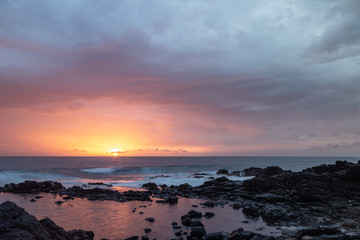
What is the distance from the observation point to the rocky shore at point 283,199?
44.3ft

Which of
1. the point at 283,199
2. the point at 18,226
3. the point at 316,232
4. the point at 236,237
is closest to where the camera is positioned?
the point at 18,226

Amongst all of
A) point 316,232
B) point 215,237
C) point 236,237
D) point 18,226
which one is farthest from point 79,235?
point 316,232

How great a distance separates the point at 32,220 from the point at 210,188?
2709 centimetres

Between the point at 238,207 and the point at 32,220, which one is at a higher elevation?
the point at 32,220

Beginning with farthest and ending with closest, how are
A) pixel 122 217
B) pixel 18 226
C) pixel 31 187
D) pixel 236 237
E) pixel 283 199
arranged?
pixel 31 187 < pixel 283 199 < pixel 122 217 < pixel 236 237 < pixel 18 226

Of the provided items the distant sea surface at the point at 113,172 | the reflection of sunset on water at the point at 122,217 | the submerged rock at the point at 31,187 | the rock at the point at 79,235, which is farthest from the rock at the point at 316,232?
the submerged rock at the point at 31,187

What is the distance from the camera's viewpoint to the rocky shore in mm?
13500

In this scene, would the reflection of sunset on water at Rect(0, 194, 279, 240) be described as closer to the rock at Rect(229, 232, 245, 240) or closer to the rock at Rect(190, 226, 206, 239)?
the rock at Rect(190, 226, 206, 239)

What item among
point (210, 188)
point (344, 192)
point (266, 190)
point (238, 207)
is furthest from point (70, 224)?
point (344, 192)

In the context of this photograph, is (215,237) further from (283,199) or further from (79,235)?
(283,199)

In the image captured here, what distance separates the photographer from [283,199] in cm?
2555

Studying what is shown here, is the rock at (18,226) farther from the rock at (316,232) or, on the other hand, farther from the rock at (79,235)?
the rock at (316,232)

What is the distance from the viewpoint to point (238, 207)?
2247 cm

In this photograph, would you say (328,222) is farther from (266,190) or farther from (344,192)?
(266,190)
